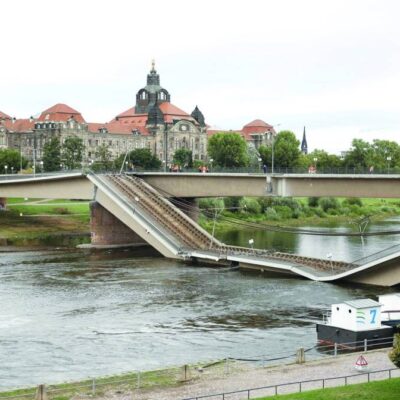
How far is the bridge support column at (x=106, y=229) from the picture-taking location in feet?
320

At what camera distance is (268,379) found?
36.6 metres

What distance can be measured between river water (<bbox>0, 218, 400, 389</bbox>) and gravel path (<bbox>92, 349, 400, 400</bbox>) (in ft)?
17.1

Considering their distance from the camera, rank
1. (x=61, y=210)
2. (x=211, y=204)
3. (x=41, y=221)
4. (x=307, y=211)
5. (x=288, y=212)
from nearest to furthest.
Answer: (x=41, y=221) < (x=61, y=210) < (x=211, y=204) < (x=288, y=212) < (x=307, y=211)

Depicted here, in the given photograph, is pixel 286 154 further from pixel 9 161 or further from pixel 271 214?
pixel 9 161

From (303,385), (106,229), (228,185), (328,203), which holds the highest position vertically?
(228,185)

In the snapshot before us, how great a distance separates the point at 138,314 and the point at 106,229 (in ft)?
142

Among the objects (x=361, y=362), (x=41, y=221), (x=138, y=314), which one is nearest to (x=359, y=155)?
(x=41, y=221)

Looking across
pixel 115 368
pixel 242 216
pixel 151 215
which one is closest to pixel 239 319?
pixel 115 368

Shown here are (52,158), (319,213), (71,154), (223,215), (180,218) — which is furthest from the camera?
(71,154)

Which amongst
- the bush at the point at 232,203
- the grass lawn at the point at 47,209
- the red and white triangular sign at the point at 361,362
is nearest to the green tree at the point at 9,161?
the grass lawn at the point at 47,209

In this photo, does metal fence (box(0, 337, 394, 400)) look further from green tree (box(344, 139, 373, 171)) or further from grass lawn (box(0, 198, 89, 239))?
green tree (box(344, 139, 373, 171))

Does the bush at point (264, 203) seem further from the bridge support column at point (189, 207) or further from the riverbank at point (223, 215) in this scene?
the bridge support column at point (189, 207)

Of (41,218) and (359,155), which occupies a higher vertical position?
(359,155)

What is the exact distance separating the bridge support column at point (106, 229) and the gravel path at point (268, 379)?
60.0 meters
